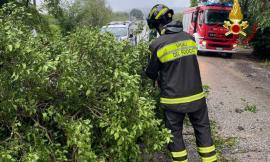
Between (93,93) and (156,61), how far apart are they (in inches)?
36.0

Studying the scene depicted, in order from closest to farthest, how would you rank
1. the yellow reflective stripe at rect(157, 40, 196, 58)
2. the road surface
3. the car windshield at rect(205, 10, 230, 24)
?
1. the yellow reflective stripe at rect(157, 40, 196, 58)
2. the road surface
3. the car windshield at rect(205, 10, 230, 24)

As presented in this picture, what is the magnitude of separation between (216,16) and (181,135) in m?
14.8

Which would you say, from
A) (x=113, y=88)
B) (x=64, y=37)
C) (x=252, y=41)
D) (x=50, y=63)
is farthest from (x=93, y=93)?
(x=252, y=41)

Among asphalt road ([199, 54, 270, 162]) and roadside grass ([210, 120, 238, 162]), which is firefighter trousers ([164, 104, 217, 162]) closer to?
roadside grass ([210, 120, 238, 162])

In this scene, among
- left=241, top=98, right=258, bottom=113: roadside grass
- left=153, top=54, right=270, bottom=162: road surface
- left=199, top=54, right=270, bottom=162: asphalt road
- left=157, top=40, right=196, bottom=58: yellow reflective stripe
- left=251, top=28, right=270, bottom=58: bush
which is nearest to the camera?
left=157, top=40, right=196, bottom=58: yellow reflective stripe

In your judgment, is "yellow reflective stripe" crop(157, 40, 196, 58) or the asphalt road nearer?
"yellow reflective stripe" crop(157, 40, 196, 58)

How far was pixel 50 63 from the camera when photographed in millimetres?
2959

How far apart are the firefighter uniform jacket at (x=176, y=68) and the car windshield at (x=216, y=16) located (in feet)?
47.6

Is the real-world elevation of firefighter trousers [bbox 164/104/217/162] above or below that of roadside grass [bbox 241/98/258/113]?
above

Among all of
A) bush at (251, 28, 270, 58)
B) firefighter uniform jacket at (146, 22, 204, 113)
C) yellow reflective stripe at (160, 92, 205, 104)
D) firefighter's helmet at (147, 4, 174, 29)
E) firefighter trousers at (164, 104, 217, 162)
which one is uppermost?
firefighter's helmet at (147, 4, 174, 29)

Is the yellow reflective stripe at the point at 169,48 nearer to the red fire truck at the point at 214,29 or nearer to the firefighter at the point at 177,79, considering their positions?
the firefighter at the point at 177,79

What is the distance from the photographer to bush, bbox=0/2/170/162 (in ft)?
10.0

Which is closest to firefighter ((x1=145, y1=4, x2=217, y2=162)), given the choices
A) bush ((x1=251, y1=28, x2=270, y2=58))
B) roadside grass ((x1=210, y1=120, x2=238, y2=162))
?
roadside grass ((x1=210, y1=120, x2=238, y2=162))

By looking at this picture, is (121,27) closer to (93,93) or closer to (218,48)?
(218,48)
